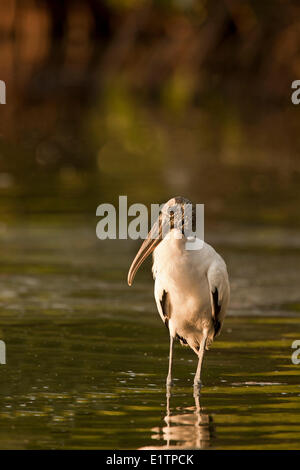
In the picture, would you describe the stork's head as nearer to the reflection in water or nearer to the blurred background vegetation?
the reflection in water

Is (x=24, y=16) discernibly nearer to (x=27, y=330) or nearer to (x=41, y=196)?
(x=41, y=196)

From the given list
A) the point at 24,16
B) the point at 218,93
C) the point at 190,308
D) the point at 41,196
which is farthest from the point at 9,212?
the point at 24,16

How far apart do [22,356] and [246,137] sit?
81.6ft

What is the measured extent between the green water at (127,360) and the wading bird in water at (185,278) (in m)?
0.39

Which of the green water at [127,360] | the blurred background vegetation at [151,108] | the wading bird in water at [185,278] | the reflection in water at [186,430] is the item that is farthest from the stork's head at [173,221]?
the blurred background vegetation at [151,108]

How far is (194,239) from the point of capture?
10.5m

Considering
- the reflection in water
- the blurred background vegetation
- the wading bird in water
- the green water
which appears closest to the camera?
the reflection in water

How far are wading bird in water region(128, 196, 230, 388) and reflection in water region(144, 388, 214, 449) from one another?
806 millimetres

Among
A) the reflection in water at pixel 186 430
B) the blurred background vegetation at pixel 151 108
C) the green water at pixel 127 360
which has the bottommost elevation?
the reflection in water at pixel 186 430

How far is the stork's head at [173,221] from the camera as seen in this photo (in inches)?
410

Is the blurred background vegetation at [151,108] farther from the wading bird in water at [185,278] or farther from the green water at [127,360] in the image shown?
the wading bird in water at [185,278]

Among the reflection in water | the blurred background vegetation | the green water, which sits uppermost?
the blurred background vegetation

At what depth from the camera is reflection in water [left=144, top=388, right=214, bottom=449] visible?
8.58 m

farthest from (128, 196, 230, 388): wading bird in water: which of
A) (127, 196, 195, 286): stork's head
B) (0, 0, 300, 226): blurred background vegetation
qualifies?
(0, 0, 300, 226): blurred background vegetation
